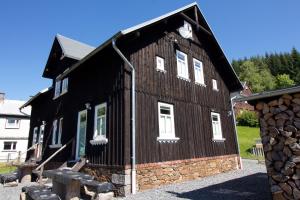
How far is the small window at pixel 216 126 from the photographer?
536 inches

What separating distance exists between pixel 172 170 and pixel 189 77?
5263 millimetres

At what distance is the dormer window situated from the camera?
49.4 feet

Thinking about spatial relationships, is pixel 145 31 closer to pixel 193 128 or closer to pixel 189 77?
pixel 189 77

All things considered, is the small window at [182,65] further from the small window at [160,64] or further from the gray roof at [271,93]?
the gray roof at [271,93]

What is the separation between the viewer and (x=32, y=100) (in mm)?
19109

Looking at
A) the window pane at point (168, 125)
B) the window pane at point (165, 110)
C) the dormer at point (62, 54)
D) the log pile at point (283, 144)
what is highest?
the dormer at point (62, 54)

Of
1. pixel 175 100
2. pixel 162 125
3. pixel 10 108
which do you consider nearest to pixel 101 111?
pixel 162 125

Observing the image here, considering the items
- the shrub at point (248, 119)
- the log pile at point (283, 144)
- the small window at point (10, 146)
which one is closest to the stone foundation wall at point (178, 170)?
the log pile at point (283, 144)

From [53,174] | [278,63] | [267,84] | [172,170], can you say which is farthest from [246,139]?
[278,63]

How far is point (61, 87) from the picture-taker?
15844 millimetres

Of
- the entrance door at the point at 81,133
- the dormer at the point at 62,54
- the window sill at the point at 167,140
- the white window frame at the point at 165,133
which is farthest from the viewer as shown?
the dormer at the point at 62,54

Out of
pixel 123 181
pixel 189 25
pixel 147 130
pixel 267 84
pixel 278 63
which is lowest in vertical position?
pixel 123 181

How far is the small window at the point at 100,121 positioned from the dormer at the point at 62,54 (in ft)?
16.9

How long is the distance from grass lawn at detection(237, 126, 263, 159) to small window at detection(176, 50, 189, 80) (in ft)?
38.7
